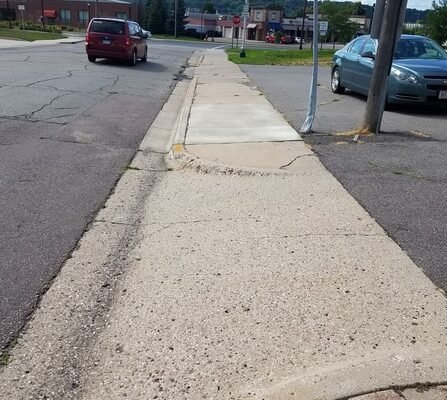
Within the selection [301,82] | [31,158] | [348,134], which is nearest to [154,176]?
[31,158]

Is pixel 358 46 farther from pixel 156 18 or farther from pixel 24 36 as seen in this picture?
pixel 156 18

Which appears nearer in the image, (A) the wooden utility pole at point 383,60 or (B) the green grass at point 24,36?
(A) the wooden utility pole at point 383,60

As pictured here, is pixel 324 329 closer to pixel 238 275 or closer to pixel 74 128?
pixel 238 275

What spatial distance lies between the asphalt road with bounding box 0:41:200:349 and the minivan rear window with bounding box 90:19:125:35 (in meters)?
5.78

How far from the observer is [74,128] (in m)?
8.52

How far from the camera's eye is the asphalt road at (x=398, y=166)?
4.36 metres

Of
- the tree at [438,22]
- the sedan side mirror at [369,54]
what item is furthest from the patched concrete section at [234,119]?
the tree at [438,22]

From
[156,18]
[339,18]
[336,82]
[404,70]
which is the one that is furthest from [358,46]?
[156,18]

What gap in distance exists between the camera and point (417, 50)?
11.6 m

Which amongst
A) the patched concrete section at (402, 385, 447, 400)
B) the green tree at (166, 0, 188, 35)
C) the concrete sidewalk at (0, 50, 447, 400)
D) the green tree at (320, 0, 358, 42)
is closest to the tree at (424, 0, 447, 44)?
the green tree at (320, 0, 358, 42)

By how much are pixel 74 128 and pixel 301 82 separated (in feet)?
32.5

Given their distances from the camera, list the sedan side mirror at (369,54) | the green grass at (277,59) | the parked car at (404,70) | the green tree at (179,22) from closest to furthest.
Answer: the parked car at (404,70) → the sedan side mirror at (369,54) → the green grass at (277,59) → the green tree at (179,22)

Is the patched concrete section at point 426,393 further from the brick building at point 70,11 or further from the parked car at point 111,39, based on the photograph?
the brick building at point 70,11

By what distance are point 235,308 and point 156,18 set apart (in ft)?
310
